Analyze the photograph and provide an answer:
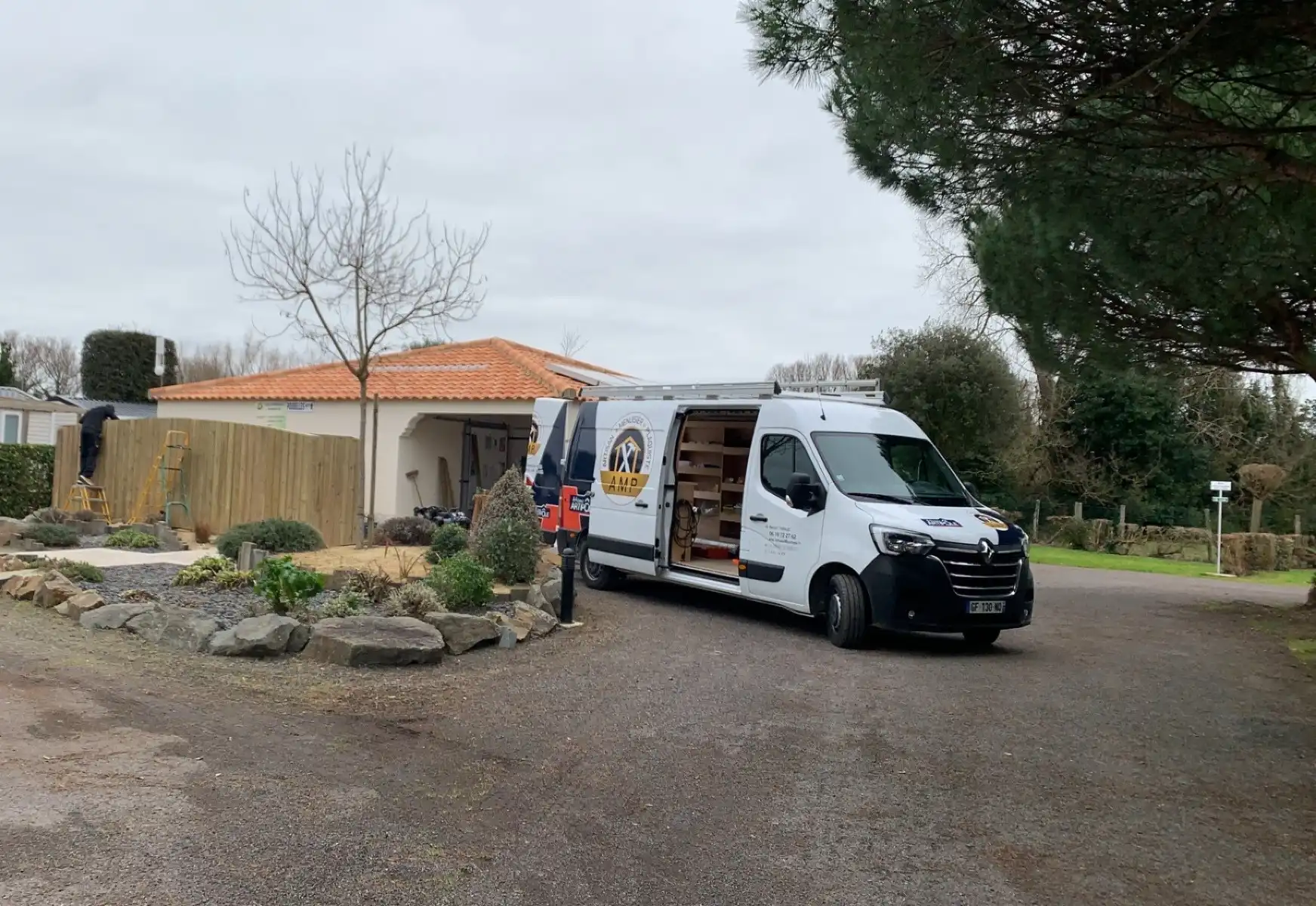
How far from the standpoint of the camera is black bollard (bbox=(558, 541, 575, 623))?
1099cm

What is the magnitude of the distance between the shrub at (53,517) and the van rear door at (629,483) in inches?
324

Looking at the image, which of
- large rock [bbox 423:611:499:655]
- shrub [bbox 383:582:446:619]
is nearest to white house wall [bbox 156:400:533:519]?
shrub [bbox 383:582:446:619]

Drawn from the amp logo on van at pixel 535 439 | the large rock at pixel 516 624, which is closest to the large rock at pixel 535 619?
the large rock at pixel 516 624

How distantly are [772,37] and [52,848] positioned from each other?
6.47m

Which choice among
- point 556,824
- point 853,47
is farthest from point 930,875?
point 853,47

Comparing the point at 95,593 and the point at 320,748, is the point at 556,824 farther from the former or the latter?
the point at 95,593

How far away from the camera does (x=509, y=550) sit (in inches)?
458

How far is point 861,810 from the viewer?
5473mm

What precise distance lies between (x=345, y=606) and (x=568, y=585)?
2.46 meters

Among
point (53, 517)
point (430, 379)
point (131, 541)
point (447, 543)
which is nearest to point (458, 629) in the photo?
point (447, 543)

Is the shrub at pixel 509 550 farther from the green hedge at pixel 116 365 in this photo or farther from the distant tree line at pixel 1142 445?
the green hedge at pixel 116 365

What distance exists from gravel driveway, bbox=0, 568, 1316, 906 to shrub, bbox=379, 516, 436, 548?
5.02 meters

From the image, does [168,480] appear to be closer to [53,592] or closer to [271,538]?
[271,538]

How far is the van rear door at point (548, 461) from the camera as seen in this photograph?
48.5ft
